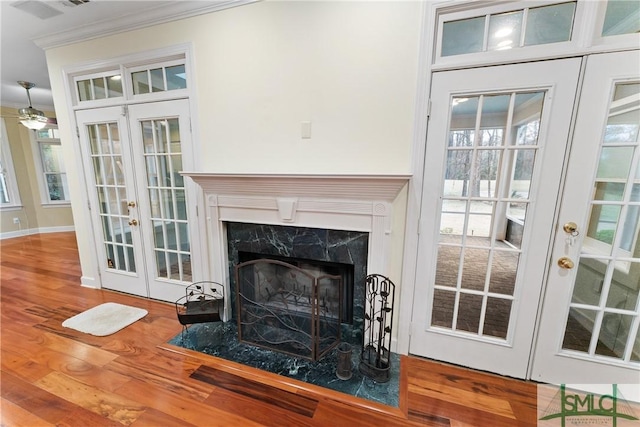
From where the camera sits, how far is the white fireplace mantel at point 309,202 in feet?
5.95

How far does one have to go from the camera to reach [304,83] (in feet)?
6.34

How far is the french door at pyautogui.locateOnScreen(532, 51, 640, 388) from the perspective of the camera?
4.76 ft

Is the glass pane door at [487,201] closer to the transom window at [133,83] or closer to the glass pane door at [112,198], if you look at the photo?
the transom window at [133,83]

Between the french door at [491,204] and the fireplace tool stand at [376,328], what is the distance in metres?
0.25

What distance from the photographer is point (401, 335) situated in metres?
2.04

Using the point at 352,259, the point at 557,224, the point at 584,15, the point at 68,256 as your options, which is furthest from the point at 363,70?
the point at 68,256

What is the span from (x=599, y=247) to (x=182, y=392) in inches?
109

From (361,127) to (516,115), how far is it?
0.96 meters

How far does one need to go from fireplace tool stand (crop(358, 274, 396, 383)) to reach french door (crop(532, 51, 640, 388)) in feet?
3.24

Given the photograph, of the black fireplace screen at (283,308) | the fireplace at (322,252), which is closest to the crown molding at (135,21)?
the fireplace at (322,252)

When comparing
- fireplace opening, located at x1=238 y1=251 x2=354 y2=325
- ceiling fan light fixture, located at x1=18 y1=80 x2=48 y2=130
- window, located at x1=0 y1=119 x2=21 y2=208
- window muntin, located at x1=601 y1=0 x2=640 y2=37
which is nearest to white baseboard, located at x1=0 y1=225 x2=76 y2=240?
window, located at x1=0 y1=119 x2=21 y2=208

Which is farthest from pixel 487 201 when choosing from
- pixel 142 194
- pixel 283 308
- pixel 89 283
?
pixel 89 283

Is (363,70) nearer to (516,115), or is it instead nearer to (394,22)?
(394,22)

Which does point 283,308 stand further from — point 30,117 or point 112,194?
point 30,117
